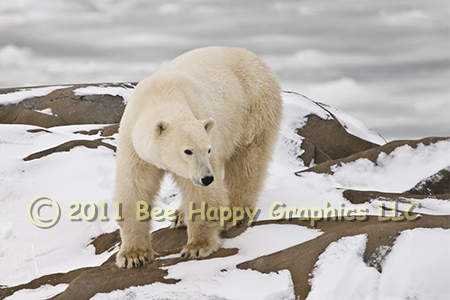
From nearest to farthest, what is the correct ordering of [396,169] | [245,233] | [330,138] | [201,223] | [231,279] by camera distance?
1. [231,279]
2. [201,223]
3. [245,233]
4. [396,169]
5. [330,138]

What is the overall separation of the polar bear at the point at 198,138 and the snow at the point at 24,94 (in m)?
11.9

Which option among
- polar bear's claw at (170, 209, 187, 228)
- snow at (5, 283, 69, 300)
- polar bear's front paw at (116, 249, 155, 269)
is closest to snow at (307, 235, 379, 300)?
polar bear's front paw at (116, 249, 155, 269)

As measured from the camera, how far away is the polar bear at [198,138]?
12.9 ft

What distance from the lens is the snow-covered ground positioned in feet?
11.9

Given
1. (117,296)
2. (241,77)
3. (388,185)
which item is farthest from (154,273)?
(388,185)

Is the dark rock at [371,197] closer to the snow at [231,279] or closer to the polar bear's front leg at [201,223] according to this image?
the snow at [231,279]

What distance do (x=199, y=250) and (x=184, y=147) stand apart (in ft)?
3.87

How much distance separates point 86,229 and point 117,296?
3105 mm

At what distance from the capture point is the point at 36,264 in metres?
6.44

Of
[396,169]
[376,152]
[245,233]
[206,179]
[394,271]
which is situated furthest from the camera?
[376,152]

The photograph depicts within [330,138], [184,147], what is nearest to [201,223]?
[184,147]

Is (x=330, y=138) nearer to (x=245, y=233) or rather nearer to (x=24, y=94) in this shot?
(x=245, y=233)

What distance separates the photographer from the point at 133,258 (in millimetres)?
4488

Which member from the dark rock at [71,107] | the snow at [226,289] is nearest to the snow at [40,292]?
the snow at [226,289]
